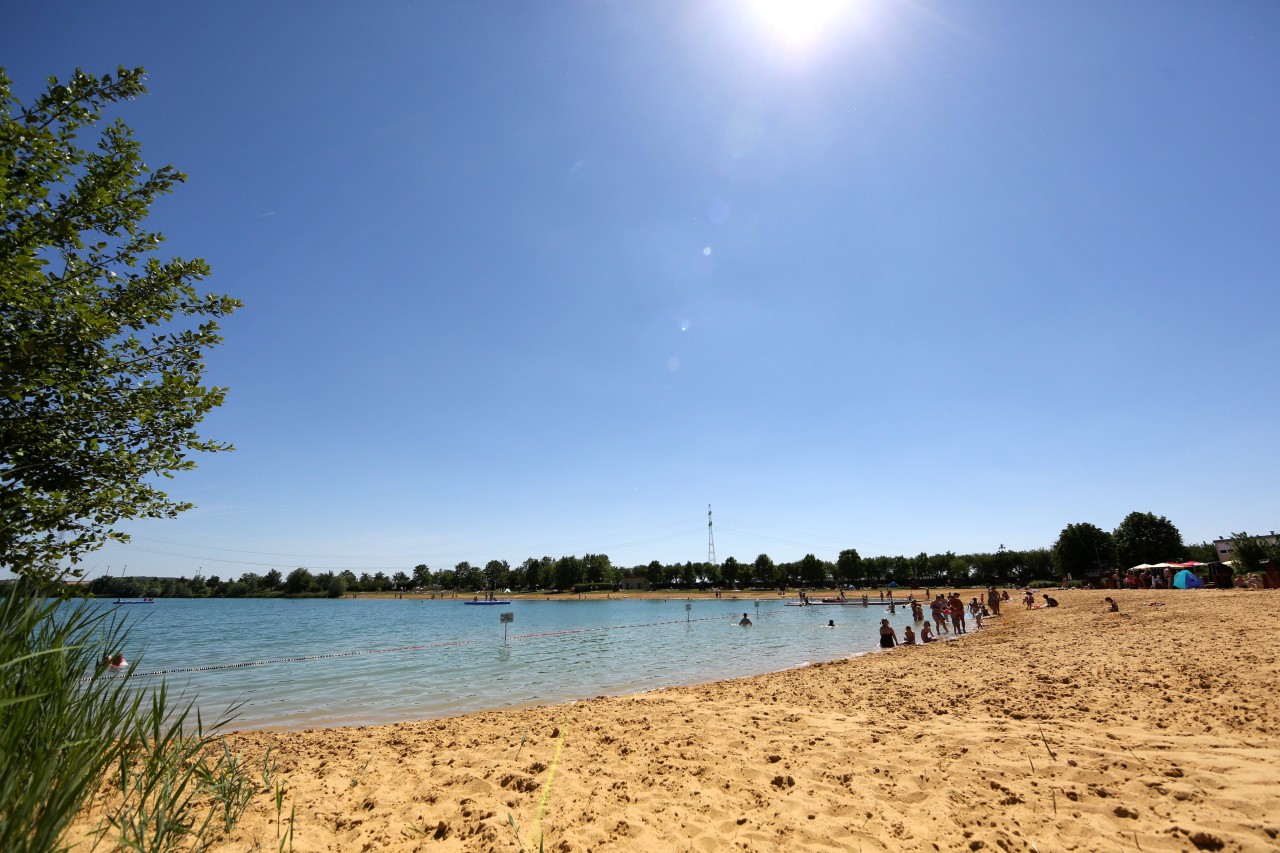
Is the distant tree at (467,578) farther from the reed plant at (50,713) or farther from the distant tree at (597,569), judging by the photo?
the reed plant at (50,713)

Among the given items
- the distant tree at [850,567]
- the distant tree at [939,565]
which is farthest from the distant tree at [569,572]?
the distant tree at [939,565]

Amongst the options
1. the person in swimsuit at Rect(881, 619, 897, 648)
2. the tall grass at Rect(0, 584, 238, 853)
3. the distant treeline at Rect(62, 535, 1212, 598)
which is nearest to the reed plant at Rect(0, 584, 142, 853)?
the tall grass at Rect(0, 584, 238, 853)

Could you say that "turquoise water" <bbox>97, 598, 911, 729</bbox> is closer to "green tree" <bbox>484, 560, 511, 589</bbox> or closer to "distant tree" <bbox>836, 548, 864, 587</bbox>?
"distant tree" <bbox>836, 548, 864, 587</bbox>

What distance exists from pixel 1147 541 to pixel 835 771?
334 ft

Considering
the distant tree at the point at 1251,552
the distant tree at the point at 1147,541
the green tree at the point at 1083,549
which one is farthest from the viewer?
the green tree at the point at 1083,549

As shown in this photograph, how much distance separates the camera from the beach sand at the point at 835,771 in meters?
4.65

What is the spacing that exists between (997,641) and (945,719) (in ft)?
47.5

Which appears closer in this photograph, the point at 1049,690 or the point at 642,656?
the point at 1049,690

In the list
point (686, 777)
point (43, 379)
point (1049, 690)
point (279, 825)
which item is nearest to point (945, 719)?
point (1049, 690)

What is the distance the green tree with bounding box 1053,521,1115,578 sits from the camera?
82562 millimetres

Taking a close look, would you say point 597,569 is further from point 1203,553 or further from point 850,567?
point 1203,553

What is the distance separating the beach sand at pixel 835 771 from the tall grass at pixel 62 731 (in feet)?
2.91

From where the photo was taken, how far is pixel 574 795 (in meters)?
6.06

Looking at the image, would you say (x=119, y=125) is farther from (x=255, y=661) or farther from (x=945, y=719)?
(x=255, y=661)
